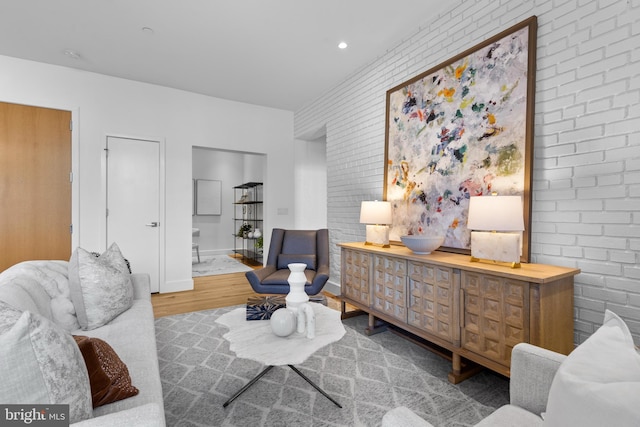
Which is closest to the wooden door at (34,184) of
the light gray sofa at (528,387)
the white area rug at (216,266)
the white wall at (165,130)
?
the white wall at (165,130)

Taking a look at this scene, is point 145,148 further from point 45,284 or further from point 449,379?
point 449,379

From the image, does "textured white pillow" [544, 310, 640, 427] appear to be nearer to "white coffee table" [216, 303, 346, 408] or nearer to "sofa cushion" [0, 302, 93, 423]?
"white coffee table" [216, 303, 346, 408]

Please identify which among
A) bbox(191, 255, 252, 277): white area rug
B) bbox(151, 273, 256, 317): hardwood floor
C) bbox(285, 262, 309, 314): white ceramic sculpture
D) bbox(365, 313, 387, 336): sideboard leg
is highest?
bbox(285, 262, 309, 314): white ceramic sculpture

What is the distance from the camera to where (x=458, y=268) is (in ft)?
6.56

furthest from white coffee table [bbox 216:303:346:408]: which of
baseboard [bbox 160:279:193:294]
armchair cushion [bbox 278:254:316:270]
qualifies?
baseboard [bbox 160:279:193:294]

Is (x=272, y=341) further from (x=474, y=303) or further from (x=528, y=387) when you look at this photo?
(x=474, y=303)

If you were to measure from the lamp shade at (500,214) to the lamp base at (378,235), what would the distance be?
98 cm

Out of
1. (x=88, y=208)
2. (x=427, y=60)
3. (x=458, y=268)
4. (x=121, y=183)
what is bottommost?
(x=458, y=268)

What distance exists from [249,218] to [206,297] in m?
3.14

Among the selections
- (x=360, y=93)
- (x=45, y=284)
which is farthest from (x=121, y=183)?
(x=360, y=93)

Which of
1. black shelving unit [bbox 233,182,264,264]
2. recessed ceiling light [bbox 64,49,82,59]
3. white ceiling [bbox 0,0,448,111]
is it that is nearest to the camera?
white ceiling [bbox 0,0,448,111]

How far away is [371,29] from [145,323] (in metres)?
3.10

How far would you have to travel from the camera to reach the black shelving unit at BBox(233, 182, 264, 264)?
20.9 feet

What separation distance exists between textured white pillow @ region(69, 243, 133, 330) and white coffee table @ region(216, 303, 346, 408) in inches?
25.8
